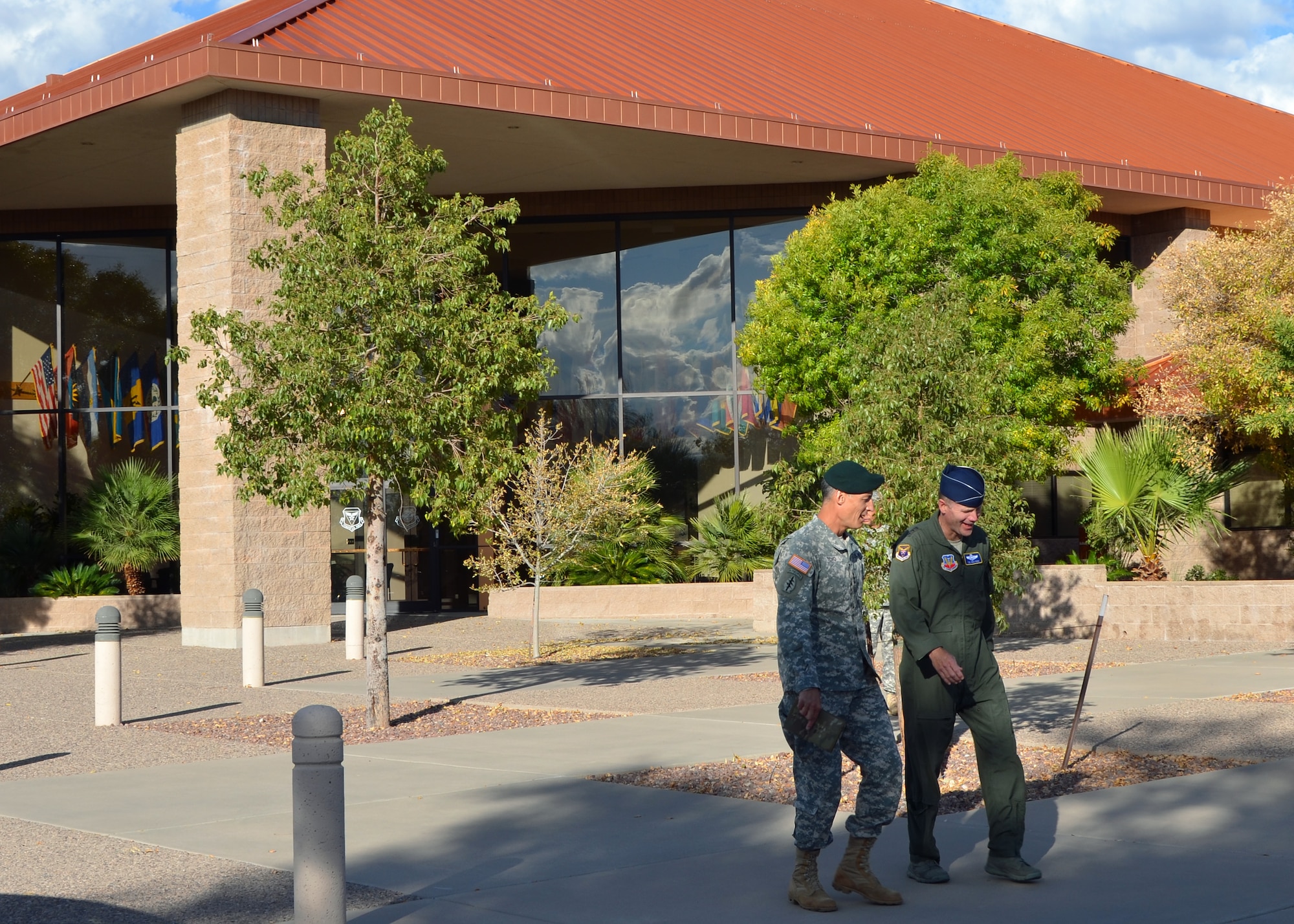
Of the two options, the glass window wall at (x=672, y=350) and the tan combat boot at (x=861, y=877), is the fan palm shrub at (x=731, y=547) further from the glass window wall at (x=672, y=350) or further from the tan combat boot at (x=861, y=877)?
the tan combat boot at (x=861, y=877)

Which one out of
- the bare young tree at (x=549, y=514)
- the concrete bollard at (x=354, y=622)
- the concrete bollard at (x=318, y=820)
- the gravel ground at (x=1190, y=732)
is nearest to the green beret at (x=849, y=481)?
the concrete bollard at (x=318, y=820)

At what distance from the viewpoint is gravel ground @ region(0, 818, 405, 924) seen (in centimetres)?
567

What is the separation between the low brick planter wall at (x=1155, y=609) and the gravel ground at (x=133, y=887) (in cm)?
1347

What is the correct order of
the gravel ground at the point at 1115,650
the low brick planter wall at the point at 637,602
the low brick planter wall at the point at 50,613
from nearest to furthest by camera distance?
the gravel ground at the point at 1115,650
the low brick planter wall at the point at 50,613
the low brick planter wall at the point at 637,602

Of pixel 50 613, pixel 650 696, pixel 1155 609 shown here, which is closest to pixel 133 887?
pixel 650 696

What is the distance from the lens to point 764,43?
2730 cm

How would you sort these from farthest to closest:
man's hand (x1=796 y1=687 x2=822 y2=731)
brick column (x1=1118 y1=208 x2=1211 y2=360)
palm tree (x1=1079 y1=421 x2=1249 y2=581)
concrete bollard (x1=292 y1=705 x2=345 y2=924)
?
brick column (x1=1118 y1=208 x2=1211 y2=360) → palm tree (x1=1079 y1=421 x2=1249 y2=581) → man's hand (x1=796 y1=687 x2=822 y2=731) → concrete bollard (x1=292 y1=705 x2=345 y2=924)

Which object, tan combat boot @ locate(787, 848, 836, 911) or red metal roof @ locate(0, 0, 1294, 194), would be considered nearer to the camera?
tan combat boot @ locate(787, 848, 836, 911)

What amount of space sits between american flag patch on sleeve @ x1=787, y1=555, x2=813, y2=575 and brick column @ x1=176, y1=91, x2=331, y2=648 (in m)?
14.2

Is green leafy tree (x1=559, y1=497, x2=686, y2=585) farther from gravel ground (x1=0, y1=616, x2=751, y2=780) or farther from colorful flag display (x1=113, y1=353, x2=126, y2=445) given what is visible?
colorful flag display (x1=113, y1=353, x2=126, y2=445)

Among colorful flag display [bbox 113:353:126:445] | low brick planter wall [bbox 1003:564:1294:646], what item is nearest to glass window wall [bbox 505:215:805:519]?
colorful flag display [bbox 113:353:126:445]

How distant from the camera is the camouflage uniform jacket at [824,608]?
5.74m

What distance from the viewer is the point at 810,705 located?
5.53m

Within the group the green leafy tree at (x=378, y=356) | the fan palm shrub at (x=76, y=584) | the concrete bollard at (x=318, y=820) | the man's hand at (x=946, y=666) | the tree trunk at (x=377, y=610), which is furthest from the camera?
the fan palm shrub at (x=76, y=584)
